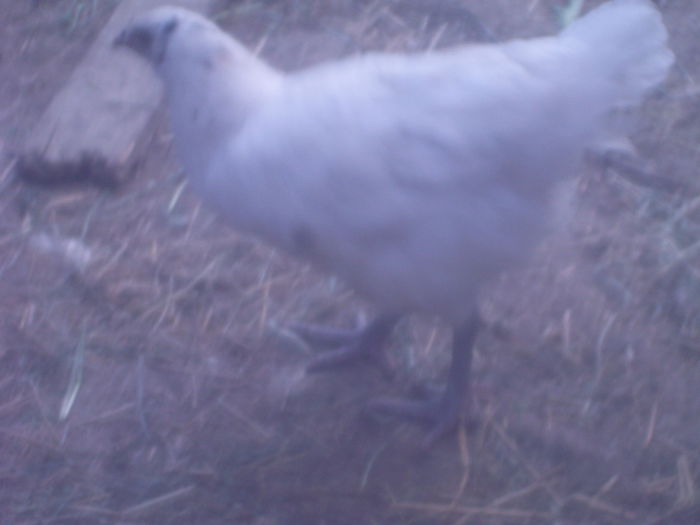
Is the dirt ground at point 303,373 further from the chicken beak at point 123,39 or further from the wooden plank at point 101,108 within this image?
the chicken beak at point 123,39

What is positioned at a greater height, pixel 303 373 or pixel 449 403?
pixel 449 403

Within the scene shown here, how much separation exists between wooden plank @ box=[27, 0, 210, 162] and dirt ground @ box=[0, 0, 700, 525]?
123 millimetres

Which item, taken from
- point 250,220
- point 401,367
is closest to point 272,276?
point 401,367

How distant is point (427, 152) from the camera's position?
2.12 meters

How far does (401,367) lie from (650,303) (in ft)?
3.13

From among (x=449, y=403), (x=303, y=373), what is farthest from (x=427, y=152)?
(x=303, y=373)

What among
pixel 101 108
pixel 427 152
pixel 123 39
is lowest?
pixel 101 108

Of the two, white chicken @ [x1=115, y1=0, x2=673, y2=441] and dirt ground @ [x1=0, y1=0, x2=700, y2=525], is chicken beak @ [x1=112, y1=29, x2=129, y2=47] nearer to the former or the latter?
white chicken @ [x1=115, y1=0, x2=673, y2=441]

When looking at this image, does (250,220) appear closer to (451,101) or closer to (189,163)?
(189,163)

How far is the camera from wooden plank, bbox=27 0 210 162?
3.63 metres

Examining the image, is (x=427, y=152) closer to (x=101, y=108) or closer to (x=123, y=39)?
(x=123, y=39)

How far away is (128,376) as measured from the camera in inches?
117

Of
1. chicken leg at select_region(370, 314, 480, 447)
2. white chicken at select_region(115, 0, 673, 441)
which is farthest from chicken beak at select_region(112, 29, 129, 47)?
chicken leg at select_region(370, 314, 480, 447)

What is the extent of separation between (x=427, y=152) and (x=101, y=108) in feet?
7.07
